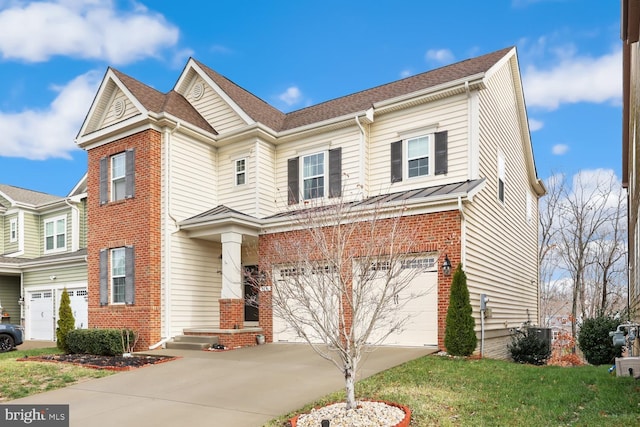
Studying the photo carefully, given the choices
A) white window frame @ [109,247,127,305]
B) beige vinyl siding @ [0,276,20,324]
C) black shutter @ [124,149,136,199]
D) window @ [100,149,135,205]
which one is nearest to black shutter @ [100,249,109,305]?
white window frame @ [109,247,127,305]

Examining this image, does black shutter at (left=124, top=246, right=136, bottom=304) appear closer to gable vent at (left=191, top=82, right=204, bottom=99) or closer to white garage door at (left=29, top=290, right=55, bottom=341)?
gable vent at (left=191, top=82, right=204, bottom=99)

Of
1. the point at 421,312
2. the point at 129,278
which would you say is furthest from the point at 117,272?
the point at 421,312

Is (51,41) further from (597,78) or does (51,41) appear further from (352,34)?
(597,78)

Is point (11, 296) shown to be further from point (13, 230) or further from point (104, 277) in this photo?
point (104, 277)

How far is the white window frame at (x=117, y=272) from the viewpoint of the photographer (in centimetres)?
1426

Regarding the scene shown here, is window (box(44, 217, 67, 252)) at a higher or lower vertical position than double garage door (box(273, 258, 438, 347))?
higher

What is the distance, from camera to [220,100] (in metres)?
16.0

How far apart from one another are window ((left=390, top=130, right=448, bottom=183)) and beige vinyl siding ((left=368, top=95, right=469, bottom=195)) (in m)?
0.10

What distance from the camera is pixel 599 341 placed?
1145 cm

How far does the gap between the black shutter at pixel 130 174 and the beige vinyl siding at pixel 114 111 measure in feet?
4.36

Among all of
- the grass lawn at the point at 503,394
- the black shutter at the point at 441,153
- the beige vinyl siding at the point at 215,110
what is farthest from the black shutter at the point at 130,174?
the grass lawn at the point at 503,394

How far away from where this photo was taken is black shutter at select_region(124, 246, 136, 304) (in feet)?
45.4

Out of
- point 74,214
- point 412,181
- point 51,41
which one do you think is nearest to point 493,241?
point 412,181

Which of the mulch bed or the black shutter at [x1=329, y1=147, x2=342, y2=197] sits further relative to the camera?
the black shutter at [x1=329, y1=147, x2=342, y2=197]
